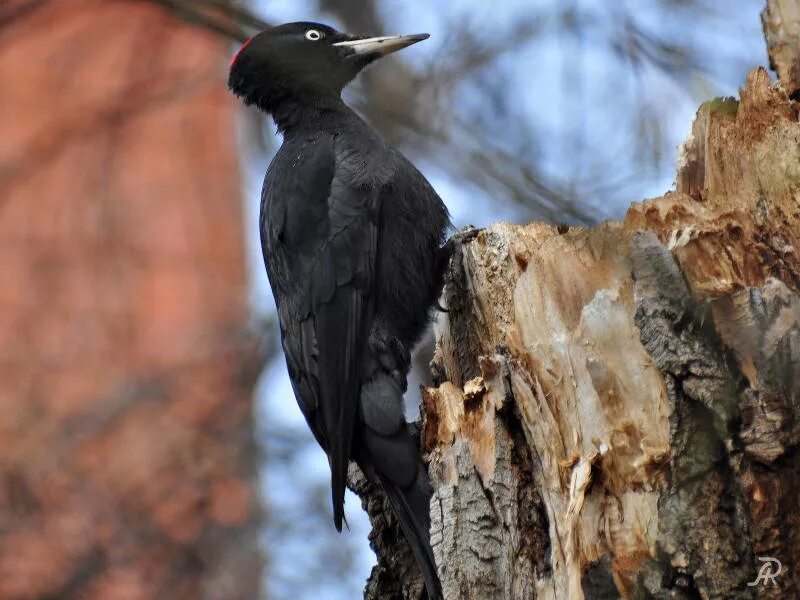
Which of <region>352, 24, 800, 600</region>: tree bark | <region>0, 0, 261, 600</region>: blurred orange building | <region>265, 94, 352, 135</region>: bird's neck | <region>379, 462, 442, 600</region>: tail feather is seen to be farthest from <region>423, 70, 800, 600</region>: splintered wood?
<region>0, 0, 261, 600</region>: blurred orange building

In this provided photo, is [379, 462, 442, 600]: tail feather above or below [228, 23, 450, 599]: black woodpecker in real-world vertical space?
below

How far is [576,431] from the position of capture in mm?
3148

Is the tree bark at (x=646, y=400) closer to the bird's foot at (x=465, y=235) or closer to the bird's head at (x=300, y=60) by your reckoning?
the bird's foot at (x=465, y=235)

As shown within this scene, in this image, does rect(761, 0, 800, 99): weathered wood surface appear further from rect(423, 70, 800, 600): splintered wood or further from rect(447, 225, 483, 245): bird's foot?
rect(447, 225, 483, 245): bird's foot

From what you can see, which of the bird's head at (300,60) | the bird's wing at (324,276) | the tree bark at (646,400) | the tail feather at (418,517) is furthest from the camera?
the bird's head at (300,60)

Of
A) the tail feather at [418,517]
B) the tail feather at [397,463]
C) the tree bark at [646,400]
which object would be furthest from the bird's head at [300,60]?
the tail feather at [418,517]

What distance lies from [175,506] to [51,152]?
229 centimetres

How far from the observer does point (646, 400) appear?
305 cm

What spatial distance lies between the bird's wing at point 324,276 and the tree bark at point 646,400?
56cm

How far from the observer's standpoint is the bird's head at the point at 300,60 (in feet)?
17.1

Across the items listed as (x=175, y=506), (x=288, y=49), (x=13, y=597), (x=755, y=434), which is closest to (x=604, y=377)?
(x=755, y=434)

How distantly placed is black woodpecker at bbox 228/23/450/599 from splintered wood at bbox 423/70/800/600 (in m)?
0.45

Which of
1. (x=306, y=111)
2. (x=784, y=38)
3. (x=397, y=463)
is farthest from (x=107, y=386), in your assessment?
(x=784, y=38)

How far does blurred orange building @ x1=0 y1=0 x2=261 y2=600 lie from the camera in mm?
7082
